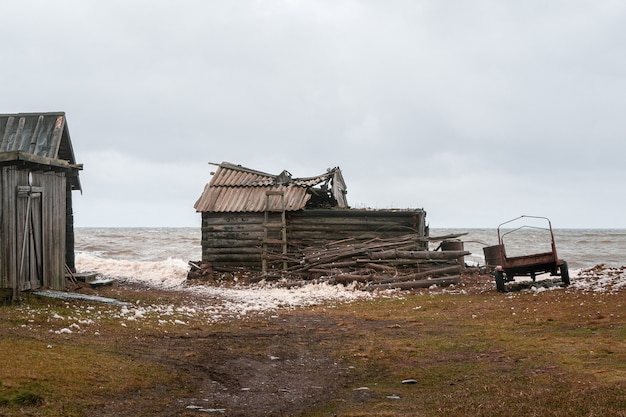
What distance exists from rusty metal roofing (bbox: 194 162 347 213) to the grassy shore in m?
11.4

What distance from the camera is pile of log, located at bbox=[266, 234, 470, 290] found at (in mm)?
23359

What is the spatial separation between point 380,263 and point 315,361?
568 inches

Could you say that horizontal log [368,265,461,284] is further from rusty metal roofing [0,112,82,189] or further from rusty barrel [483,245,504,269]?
rusty metal roofing [0,112,82,189]

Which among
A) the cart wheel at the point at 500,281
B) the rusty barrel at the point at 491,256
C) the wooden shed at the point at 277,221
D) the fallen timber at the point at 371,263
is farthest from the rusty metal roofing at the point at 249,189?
the cart wheel at the point at 500,281

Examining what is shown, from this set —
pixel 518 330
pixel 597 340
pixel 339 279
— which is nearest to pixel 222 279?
pixel 339 279

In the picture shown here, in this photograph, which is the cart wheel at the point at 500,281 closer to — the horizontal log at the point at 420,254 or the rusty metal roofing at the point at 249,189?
the horizontal log at the point at 420,254

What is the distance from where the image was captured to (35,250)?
17141mm

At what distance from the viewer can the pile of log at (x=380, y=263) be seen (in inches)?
920

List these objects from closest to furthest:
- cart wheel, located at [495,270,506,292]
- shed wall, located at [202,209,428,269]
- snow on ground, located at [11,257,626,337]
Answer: snow on ground, located at [11,257,626,337] < cart wheel, located at [495,270,506,292] < shed wall, located at [202,209,428,269]

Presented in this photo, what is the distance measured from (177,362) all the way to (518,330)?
7.58 m

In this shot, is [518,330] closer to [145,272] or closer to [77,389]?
[77,389]

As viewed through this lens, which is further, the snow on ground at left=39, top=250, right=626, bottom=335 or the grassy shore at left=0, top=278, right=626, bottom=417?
the snow on ground at left=39, top=250, right=626, bottom=335

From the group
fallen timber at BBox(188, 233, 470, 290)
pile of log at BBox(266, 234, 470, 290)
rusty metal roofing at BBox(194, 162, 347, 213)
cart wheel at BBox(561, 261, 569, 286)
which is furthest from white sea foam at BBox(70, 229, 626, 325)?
rusty metal roofing at BBox(194, 162, 347, 213)

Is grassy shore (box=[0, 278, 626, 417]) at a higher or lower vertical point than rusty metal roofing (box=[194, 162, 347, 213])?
lower
